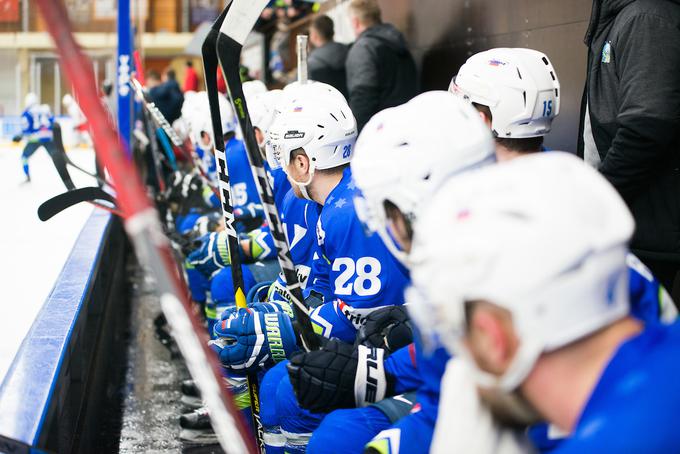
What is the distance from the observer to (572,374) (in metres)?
1.20

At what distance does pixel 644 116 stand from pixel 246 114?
1.28 metres

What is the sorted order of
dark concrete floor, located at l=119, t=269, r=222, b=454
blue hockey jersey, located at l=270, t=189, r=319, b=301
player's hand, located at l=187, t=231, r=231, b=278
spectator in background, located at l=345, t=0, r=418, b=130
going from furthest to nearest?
1. spectator in background, located at l=345, t=0, r=418, b=130
2. player's hand, located at l=187, t=231, r=231, b=278
3. dark concrete floor, located at l=119, t=269, r=222, b=454
4. blue hockey jersey, located at l=270, t=189, r=319, b=301

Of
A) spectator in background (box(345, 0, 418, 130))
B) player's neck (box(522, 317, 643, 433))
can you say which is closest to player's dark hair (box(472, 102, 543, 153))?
player's neck (box(522, 317, 643, 433))

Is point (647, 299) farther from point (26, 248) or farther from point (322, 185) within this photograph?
point (26, 248)

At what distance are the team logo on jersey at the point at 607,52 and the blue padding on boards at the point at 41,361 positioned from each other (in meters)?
2.06

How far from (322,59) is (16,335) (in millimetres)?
3224

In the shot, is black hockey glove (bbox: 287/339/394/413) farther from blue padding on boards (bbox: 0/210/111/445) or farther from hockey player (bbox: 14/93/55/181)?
hockey player (bbox: 14/93/55/181)

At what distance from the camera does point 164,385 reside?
482 cm

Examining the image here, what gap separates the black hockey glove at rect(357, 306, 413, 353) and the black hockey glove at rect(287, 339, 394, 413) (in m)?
0.07

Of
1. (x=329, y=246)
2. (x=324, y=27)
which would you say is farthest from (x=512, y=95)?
(x=324, y=27)

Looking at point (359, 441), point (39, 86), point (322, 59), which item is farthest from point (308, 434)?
point (39, 86)

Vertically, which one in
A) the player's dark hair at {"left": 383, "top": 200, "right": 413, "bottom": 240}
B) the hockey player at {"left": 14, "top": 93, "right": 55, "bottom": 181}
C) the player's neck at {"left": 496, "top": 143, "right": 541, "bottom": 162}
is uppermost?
the player's dark hair at {"left": 383, "top": 200, "right": 413, "bottom": 240}

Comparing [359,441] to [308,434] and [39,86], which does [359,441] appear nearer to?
[308,434]

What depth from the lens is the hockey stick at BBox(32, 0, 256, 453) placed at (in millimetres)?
1343
